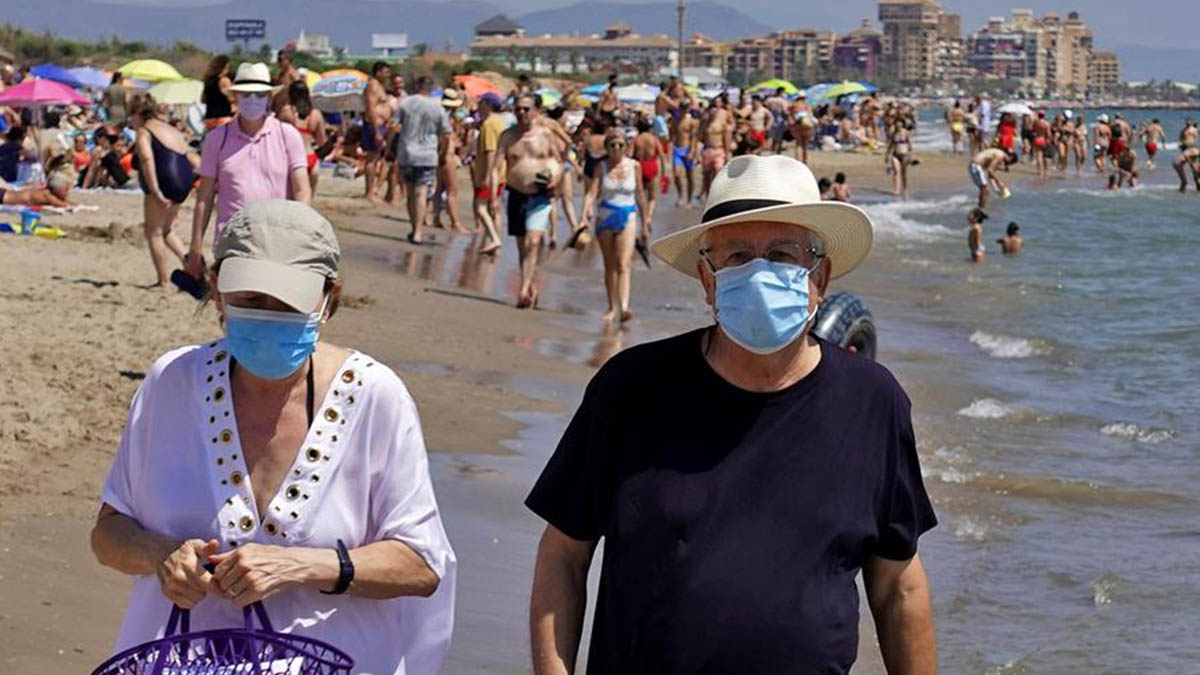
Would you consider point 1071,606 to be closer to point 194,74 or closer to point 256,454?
point 256,454

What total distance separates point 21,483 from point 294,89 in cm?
1013

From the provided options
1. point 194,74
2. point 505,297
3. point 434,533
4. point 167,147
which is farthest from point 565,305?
point 194,74

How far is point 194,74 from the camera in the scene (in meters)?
60.2

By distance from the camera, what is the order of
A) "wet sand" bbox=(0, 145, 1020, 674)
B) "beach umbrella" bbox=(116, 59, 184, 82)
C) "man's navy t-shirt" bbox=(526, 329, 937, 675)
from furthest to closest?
"beach umbrella" bbox=(116, 59, 184, 82), "wet sand" bbox=(0, 145, 1020, 674), "man's navy t-shirt" bbox=(526, 329, 937, 675)

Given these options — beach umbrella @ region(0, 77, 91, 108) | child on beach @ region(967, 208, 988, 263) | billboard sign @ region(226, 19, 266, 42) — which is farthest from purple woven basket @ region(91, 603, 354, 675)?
billboard sign @ region(226, 19, 266, 42)

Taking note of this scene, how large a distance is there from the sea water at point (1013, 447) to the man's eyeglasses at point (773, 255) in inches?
11.6

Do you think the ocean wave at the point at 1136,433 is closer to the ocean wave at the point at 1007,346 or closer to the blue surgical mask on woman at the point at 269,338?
the ocean wave at the point at 1007,346

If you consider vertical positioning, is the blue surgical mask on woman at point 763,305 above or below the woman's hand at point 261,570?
above

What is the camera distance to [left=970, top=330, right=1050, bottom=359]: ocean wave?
56.2ft

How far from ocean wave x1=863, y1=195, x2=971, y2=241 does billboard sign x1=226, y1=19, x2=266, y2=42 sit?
96742mm

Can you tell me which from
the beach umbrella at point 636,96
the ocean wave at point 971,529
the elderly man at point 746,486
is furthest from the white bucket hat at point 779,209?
the beach umbrella at point 636,96

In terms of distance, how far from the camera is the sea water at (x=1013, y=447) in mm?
7754

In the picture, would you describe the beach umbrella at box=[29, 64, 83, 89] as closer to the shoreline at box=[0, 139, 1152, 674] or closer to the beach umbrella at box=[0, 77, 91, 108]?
the beach umbrella at box=[0, 77, 91, 108]

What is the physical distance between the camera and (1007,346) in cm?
1747
